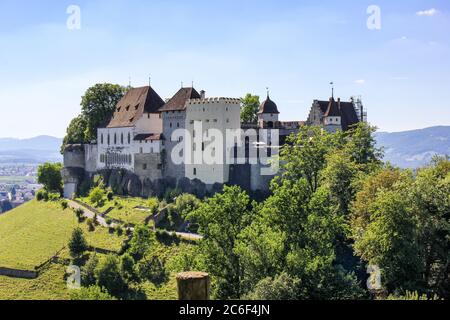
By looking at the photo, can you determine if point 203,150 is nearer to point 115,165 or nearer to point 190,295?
point 115,165

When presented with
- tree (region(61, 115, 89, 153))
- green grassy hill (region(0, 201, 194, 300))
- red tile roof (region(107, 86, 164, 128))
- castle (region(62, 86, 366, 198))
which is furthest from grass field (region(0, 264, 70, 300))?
tree (region(61, 115, 89, 153))

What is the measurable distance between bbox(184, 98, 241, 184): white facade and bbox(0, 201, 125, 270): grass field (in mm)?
12249

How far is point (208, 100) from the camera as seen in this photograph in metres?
69.8

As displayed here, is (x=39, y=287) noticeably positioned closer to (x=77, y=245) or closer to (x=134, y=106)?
(x=77, y=245)

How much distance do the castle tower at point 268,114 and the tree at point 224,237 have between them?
39143 millimetres

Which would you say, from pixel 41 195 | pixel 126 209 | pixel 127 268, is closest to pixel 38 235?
pixel 126 209

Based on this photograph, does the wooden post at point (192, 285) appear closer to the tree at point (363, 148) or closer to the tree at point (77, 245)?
the tree at point (363, 148)

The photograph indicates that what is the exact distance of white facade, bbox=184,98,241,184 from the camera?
69.1m

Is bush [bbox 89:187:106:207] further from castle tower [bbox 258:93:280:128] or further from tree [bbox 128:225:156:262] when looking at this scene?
castle tower [bbox 258:93:280:128]

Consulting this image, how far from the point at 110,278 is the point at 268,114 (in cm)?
3480

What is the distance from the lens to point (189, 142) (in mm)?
72125

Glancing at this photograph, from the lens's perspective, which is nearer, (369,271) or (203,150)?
(369,271)
